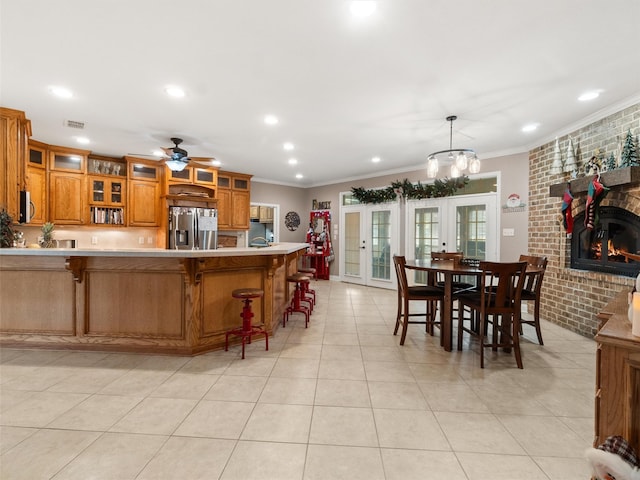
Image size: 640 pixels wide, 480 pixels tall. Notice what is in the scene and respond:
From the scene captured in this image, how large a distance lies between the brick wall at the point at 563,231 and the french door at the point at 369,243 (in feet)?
8.39

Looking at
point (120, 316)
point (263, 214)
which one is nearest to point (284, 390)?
point (120, 316)

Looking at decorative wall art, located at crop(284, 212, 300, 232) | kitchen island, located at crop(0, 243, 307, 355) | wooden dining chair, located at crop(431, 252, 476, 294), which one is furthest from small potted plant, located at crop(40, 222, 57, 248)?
decorative wall art, located at crop(284, 212, 300, 232)

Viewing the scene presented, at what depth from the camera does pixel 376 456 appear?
5.38ft

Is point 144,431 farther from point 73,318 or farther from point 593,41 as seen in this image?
point 593,41

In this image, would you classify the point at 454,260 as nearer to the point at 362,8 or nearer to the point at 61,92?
the point at 362,8

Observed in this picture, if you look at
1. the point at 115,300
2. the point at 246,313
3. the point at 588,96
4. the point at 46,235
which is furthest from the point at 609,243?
the point at 46,235

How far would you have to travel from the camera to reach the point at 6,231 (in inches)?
123

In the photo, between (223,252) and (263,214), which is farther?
(263,214)

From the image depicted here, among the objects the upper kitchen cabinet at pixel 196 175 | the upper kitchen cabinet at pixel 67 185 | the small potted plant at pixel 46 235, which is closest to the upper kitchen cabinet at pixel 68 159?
the upper kitchen cabinet at pixel 67 185

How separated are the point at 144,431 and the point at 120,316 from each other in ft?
5.20

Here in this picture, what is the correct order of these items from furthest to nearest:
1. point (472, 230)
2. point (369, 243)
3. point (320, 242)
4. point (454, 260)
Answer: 1. point (320, 242)
2. point (369, 243)
3. point (472, 230)
4. point (454, 260)

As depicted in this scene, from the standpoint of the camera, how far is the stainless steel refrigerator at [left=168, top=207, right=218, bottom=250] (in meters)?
5.74

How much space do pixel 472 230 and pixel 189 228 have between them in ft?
17.3

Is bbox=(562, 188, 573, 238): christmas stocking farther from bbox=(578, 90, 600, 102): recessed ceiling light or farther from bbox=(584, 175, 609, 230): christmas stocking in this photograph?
bbox=(578, 90, 600, 102): recessed ceiling light
